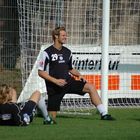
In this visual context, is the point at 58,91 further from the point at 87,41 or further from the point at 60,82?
the point at 87,41

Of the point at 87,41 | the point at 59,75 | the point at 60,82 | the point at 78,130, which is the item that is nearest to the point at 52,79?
the point at 60,82

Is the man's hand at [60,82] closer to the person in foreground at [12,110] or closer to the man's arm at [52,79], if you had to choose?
the man's arm at [52,79]

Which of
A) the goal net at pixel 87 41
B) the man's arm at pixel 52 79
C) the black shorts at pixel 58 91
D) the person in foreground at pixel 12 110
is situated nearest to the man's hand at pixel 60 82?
the man's arm at pixel 52 79

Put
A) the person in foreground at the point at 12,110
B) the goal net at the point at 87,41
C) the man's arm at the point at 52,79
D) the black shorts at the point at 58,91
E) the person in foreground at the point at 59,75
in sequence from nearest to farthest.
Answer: the person in foreground at the point at 12,110 < the man's arm at the point at 52,79 < the person in foreground at the point at 59,75 < the black shorts at the point at 58,91 < the goal net at the point at 87,41

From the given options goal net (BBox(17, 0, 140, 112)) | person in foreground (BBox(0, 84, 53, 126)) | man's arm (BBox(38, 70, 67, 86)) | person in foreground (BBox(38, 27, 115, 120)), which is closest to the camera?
person in foreground (BBox(0, 84, 53, 126))

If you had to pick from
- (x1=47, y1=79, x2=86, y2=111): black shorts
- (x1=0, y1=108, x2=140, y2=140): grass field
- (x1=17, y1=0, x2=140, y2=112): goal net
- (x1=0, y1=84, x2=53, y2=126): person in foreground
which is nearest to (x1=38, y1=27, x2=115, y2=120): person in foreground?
(x1=47, y1=79, x2=86, y2=111): black shorts

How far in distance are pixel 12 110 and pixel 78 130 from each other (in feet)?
3.63

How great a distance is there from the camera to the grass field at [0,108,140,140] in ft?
31.2

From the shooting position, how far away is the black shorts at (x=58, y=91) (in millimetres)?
12320

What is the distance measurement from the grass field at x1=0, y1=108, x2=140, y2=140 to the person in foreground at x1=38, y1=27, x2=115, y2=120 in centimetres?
31

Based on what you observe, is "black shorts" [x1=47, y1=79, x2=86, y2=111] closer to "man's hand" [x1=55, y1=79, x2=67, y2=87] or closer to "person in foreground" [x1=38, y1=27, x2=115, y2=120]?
"person in foreground" [x1=38, y1=27, x2=115, y2=120]

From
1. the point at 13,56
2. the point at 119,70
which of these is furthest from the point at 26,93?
the point at 13,56

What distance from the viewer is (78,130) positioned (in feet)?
34.0

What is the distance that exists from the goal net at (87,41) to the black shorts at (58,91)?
78.8 inches
